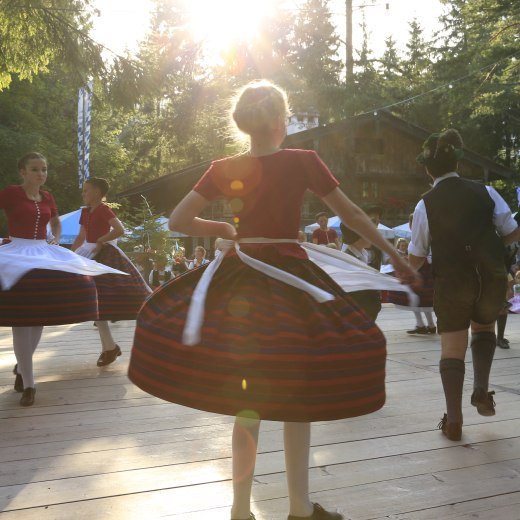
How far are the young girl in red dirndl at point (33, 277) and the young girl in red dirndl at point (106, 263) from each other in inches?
32.9

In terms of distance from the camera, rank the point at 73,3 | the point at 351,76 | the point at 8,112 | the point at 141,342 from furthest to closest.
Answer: the point at 8,112 < the point at 351,76 < the point at 73,3 < the point at 141,342

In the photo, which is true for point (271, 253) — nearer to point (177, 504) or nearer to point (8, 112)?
point (177, 504)

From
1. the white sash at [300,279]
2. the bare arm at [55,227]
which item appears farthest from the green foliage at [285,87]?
the white sash at [300,279]

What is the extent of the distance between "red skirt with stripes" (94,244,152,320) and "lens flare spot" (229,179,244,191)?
3640 millimetres

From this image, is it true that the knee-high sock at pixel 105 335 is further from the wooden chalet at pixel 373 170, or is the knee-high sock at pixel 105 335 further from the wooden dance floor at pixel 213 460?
the wooden chalet at pixel 373 170

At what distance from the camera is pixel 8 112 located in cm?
2908

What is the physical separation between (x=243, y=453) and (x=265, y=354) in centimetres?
48

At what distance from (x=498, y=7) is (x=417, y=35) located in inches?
1066

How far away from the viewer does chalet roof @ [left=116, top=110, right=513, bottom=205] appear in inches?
979

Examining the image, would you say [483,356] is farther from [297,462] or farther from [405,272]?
[297,462]

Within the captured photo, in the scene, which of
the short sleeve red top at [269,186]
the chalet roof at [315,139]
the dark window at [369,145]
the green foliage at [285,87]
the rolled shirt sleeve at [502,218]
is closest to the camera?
the short sleeve red top at [269,186]

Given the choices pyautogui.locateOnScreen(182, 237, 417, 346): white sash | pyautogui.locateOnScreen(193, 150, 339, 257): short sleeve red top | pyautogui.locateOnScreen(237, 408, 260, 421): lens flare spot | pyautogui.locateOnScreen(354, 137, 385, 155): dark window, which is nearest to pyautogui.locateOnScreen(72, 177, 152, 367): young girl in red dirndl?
pyautogui.locateOnScreen(182, 237, 417, 346): white sash

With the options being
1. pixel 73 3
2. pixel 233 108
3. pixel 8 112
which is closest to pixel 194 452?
pixel 233 108

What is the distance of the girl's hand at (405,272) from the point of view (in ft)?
9.32
